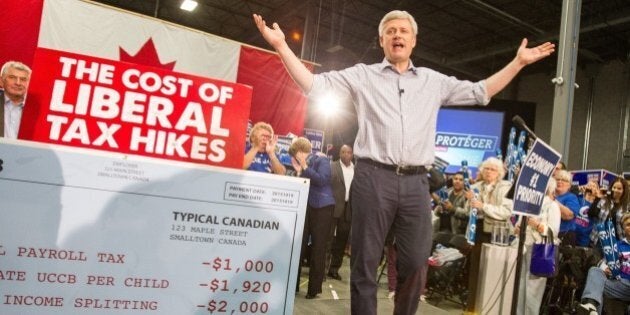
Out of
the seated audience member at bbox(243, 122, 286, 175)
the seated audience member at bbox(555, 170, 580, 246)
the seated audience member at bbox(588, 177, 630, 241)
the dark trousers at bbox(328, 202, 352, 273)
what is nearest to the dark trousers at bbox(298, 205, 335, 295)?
the seated audience member at bbox(243, 122, 286, 175)

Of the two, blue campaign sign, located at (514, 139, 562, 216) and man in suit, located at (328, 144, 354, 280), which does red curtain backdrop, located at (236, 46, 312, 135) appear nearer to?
man in suit, located at (328, 144, 354, 280)

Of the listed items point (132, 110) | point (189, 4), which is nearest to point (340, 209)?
point (132, 110)

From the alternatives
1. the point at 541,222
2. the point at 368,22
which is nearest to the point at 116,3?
the point at 368,22

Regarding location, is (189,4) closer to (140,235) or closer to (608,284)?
(608,284)

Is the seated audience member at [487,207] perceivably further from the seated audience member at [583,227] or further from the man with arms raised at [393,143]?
the man with arms raised at [393,143]

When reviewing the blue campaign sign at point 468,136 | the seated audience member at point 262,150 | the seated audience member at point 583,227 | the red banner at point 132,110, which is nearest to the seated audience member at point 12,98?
the seated audience member at point 262,150

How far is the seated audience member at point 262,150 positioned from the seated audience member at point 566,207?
3162 millimetres

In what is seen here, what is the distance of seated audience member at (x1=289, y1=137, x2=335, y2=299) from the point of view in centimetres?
420

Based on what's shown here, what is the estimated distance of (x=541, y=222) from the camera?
147 inches

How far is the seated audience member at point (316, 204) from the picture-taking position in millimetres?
4195

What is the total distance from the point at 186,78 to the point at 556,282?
4461 mm

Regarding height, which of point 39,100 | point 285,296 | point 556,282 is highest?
point 39,100

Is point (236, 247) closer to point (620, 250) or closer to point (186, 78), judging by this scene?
point (186, 78)

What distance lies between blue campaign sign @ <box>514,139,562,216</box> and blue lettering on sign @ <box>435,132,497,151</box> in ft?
32.1
